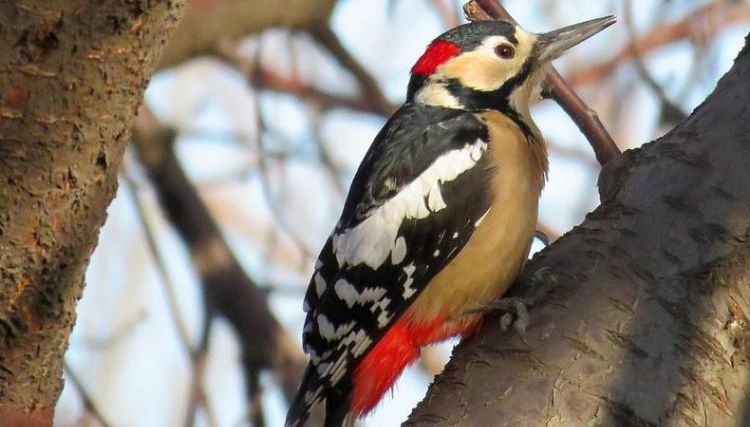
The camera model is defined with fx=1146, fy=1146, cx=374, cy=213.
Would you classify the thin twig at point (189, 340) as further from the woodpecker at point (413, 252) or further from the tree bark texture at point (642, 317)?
the tree bark texture at point (642, 317)

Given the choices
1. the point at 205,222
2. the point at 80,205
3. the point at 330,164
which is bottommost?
the point at 330,164

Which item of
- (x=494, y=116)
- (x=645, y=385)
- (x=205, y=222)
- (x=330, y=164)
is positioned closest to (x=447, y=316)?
(x=494, y=116)

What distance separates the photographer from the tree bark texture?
87.8 inches

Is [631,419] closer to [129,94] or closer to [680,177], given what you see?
[680,177]

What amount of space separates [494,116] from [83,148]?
1.76 metres

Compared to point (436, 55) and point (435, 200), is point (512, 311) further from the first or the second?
point (436, 55)

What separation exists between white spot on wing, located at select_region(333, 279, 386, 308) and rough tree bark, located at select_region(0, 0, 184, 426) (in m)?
1.05

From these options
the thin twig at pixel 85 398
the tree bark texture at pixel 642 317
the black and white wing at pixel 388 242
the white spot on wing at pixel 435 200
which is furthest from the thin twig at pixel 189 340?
the tree bark texture at pixel 642 317

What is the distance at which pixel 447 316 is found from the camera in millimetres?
3135

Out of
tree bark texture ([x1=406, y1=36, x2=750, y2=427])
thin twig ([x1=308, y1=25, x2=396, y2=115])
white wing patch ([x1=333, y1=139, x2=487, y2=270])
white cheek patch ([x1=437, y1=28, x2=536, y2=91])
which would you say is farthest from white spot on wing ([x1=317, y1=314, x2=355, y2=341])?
thin twig ([x1=308, y1=25, x2=396, y2=115])

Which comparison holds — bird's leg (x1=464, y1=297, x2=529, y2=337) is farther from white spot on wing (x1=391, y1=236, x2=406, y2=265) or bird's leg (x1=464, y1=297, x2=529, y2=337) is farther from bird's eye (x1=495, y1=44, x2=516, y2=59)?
bird's eye (x1=495, y1=44, x2=516, y2=59)

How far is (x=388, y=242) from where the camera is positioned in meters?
3.22

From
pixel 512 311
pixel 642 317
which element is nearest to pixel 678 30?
pixel 512 311

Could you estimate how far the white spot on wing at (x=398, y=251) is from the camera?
3.19 metres
